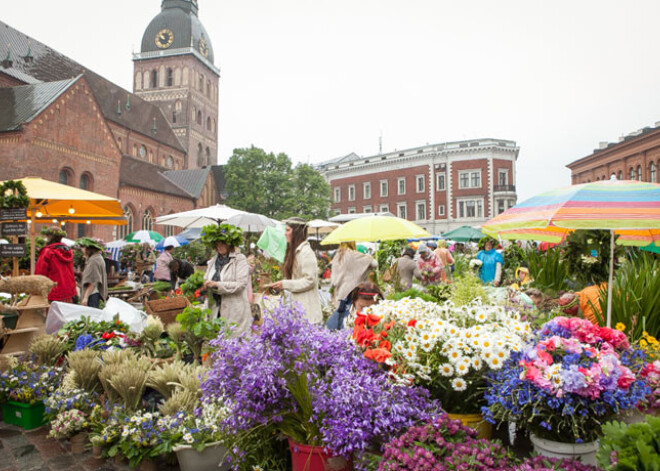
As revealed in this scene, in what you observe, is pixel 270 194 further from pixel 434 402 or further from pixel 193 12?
pixel 434 402

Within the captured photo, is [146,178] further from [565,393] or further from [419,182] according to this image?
[565,393]

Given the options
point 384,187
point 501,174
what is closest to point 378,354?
point 501,174

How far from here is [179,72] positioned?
6044 centimetres

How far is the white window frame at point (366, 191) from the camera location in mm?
55312

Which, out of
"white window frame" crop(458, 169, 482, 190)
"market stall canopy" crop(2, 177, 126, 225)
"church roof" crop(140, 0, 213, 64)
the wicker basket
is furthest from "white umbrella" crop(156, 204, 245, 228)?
"church roof" crop(140, 0, 213, 64)

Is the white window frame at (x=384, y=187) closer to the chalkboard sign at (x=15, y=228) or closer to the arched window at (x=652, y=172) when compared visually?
the arched window at (x=652, y=172)

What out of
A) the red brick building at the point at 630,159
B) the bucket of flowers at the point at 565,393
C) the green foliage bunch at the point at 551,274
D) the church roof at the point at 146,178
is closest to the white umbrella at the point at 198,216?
the green foliage bunch at the point at 551,274

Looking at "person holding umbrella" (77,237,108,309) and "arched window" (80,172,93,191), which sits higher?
"arched window" (80,172,93,191)

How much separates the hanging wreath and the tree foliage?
40.5 m

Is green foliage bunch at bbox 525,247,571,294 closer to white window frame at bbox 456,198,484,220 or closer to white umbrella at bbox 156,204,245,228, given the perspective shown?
white umbrella at bbox 156,204,245,228

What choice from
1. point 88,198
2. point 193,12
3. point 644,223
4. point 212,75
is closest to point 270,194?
point 212,75

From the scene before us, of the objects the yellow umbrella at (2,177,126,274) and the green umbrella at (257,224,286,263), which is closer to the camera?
the yellow umbrella at (2,177,126,274)

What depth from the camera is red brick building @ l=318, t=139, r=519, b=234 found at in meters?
46.9

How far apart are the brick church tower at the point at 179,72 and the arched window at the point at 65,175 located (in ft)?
102
